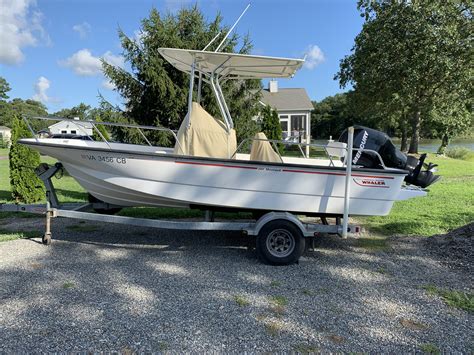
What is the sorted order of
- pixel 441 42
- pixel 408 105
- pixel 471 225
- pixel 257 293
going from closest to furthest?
pixel 257 293, pixel 471 225, pixel 441 42, pixel 408 105

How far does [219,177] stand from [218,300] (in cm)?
159

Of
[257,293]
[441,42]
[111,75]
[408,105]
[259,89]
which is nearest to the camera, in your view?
[257,293]

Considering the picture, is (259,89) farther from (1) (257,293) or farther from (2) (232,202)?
(1) (257,293)

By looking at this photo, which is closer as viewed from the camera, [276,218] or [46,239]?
A: [276,218]

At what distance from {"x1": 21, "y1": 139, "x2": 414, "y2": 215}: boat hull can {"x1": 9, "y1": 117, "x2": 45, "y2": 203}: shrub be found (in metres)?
3.59

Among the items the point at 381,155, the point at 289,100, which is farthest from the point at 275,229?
the point at 289,100

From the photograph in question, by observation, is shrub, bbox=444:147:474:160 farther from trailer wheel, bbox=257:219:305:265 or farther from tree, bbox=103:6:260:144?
trailer wheel, bbox=257:219:305:265

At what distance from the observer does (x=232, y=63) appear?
5312 mm

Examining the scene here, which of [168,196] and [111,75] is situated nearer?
[168,196]

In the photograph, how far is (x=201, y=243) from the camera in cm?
570

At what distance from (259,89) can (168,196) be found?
9533 mm

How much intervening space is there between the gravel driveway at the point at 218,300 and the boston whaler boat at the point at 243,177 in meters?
0.69

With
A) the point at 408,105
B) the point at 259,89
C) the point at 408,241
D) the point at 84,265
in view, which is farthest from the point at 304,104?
the point at 84,265

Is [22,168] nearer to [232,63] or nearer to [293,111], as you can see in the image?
[232,63]
